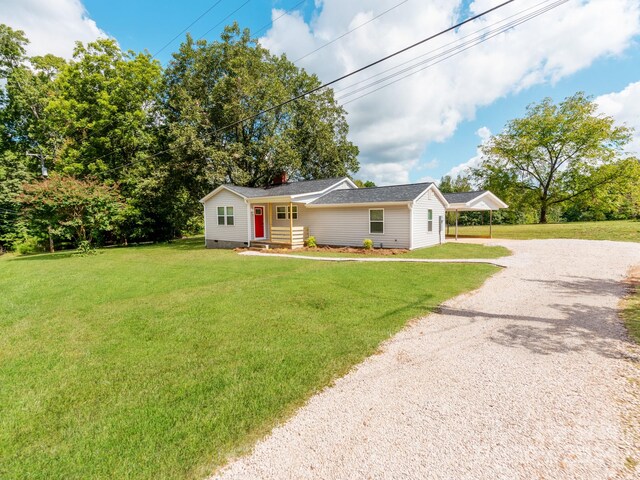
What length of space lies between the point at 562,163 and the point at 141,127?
4333cm

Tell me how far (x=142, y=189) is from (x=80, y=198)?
203 inches

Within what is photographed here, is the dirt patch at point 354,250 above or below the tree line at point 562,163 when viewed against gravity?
below

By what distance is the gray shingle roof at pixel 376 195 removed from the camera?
15.6 metres

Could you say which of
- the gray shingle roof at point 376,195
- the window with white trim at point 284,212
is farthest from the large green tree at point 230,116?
the gray shingle roof at point 376,195

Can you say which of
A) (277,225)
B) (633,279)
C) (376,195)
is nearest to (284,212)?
(277,225)

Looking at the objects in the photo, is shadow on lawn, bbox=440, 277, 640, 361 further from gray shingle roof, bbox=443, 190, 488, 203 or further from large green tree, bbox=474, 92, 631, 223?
large green tree, bbox=474, 92, 631, 223

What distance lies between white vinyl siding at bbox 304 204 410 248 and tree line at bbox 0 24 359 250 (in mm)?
7307

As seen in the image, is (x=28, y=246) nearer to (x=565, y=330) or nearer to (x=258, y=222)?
(x=258, y=222)

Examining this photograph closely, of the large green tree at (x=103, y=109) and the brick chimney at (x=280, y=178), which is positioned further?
the brick chimney at (x=280, y=178)

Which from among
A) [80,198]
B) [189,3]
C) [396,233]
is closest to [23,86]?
[80,198]

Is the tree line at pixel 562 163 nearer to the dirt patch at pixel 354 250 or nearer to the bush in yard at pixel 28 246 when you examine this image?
the dirt patch at pixel 354 250

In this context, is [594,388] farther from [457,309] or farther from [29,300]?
[29,300]

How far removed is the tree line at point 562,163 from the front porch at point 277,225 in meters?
29.8

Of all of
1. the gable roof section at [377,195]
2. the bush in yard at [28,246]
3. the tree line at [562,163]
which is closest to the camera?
the gable roof section at [377,195]
